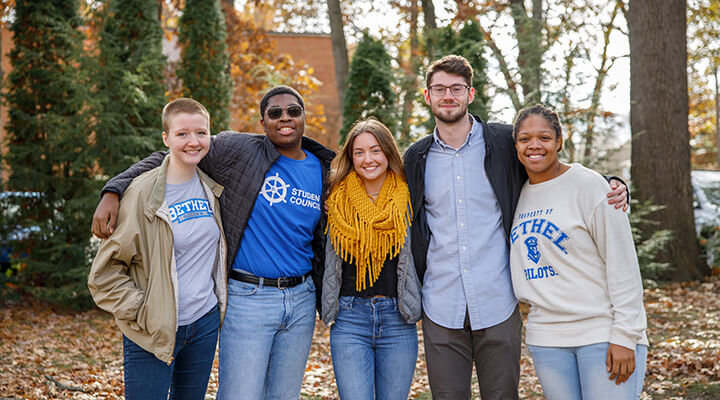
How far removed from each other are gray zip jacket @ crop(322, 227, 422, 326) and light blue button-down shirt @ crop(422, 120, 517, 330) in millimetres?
83

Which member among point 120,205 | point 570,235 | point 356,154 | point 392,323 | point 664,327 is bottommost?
point 664,327

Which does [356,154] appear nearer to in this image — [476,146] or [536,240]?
[476,146]

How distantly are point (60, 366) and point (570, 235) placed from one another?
18.9 feet

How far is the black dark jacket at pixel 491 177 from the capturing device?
140 inches

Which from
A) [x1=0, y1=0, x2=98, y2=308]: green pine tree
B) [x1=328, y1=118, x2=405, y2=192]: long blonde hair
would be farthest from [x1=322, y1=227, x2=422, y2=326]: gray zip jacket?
[x1=0, y1=0, x2=98, y2=308]: green pine tree

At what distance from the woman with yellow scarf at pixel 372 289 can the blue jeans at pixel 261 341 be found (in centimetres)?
21

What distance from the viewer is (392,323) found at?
11.8 ft

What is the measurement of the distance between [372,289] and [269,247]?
65cm

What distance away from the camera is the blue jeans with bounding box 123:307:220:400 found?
312 cm

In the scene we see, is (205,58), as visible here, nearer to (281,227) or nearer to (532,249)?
(281,227)

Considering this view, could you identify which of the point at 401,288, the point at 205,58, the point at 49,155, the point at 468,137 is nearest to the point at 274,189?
the point at 401,288

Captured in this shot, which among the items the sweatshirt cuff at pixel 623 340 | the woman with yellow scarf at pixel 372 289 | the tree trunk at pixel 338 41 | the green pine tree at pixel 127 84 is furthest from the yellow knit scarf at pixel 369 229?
the tree trunk at pixel 338 41

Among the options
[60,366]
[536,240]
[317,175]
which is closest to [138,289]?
[317,175]

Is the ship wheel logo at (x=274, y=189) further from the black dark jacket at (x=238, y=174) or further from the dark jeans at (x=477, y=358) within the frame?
the dark jeans at (x=477, y=358)
